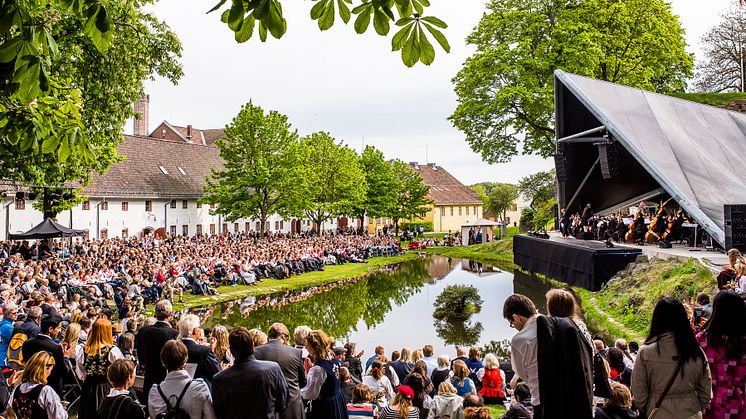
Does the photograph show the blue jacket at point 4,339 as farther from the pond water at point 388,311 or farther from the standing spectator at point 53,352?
the pond water at point 388,311

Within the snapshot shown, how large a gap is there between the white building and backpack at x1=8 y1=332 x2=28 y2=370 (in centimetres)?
2669

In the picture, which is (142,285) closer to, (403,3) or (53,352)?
(53,352)

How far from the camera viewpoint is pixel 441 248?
152ft

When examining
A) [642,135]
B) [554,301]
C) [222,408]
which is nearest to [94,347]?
[222,408]

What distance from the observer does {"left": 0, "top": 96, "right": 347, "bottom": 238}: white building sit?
112 feet

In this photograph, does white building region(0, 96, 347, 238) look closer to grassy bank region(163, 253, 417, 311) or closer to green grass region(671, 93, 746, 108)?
grassy bank region(163, 253, 417, 311)

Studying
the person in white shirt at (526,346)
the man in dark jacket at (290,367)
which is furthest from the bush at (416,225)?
the person in white shirt at (526,346)

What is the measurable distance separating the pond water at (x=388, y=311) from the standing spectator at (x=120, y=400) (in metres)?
10.9

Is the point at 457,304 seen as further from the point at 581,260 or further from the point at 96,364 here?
the point at 96,364

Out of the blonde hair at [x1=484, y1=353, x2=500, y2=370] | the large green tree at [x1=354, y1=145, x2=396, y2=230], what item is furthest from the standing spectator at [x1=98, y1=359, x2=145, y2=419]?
the large green tree at [x1=354, y1=145, x2=396, y2=230]

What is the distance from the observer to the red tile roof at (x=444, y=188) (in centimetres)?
6994

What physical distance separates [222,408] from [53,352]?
3.27m

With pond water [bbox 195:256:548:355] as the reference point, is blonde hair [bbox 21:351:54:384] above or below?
above

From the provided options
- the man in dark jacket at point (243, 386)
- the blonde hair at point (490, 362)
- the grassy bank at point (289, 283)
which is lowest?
the grassy bank at point (289, 283)
